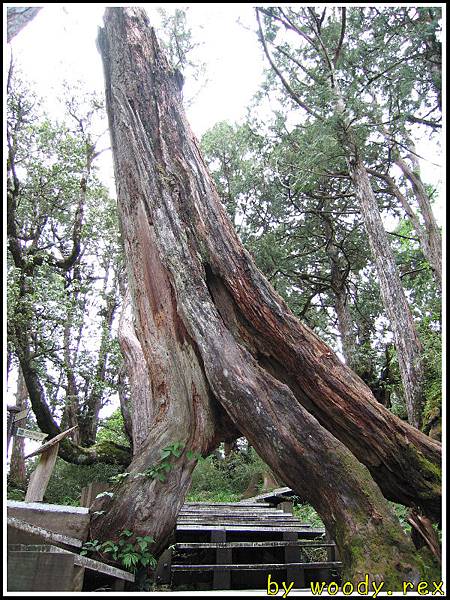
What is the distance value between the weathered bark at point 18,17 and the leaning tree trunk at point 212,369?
1.66 meters

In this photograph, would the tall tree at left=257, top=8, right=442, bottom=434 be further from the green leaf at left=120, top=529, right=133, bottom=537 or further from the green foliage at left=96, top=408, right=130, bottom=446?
the green foliage at left=96, top=408, right=130, bottom=446

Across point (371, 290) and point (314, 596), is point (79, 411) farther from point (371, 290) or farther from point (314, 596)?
point (314, 596)

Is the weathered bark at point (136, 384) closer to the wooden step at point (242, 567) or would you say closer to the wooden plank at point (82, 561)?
the wooden step at point (242, 567)

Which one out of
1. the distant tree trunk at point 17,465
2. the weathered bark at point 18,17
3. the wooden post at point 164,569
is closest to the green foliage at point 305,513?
the wooden post at point 164,569

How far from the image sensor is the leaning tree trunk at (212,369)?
3732 millimetres

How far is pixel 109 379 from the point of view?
44.4 ft

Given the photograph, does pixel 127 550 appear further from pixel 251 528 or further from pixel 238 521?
pixel 238 521

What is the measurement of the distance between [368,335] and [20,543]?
1057cm

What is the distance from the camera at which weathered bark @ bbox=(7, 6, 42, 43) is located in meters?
3.91

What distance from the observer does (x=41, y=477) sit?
4.91 metres

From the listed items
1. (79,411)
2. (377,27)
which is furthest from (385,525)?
(79,411)

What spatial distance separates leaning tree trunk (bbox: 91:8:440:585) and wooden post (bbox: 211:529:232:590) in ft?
4.10

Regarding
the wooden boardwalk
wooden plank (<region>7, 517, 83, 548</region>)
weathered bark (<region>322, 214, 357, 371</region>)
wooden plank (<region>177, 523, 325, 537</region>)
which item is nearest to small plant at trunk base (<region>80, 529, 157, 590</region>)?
wooden plank (<region>7, 517, 83, 548</region>)

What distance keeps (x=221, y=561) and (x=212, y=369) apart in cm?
244
